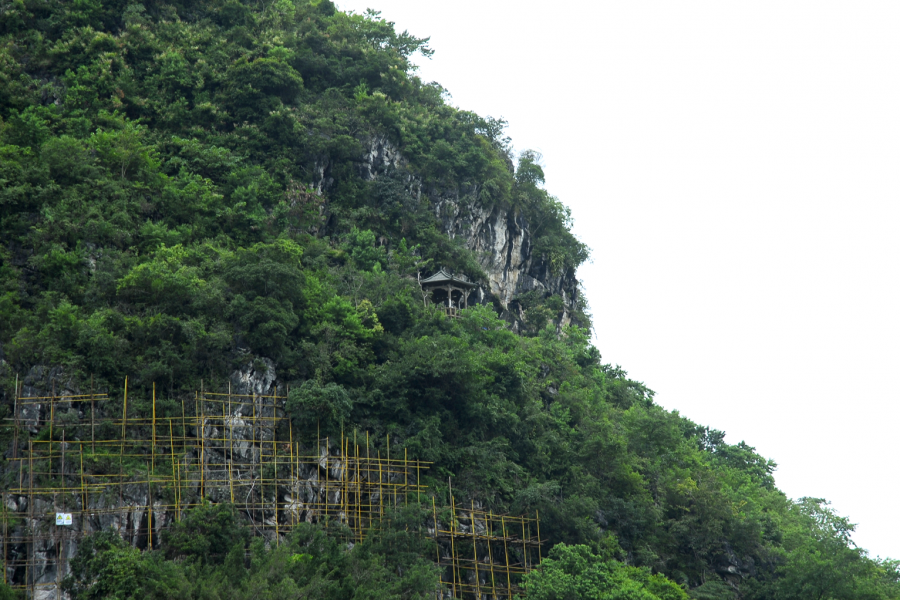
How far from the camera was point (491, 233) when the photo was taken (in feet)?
135

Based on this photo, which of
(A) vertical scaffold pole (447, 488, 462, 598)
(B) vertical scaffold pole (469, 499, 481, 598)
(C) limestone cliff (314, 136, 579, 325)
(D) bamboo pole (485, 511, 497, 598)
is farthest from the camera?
(C) limestone cliff (314, 136, 579, 325)

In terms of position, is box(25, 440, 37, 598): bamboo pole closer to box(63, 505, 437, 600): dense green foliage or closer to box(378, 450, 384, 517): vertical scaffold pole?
box(63, 505, 437, 600): dense green foliage

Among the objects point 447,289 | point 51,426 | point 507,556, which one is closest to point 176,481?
point 51,426

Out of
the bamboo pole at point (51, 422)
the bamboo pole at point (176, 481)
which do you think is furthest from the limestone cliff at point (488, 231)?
the bamboo pole at point (176, 481)

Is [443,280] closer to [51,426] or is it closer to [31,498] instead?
[51,426]

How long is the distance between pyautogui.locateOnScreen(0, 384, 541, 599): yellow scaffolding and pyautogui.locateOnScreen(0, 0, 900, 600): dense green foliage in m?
0.85

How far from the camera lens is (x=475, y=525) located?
1040 inches

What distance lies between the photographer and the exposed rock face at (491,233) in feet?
128

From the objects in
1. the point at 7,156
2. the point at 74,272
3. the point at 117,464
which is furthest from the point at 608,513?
the point at 7,156

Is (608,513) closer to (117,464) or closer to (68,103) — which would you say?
(117,464)

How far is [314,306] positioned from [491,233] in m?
14.7

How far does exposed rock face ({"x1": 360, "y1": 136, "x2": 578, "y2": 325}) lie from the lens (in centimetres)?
3888

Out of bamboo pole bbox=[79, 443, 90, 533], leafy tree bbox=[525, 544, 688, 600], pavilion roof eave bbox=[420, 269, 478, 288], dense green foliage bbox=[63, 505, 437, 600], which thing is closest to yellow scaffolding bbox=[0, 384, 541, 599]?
bamboo pole bbox=[79, 443, 90, 533]

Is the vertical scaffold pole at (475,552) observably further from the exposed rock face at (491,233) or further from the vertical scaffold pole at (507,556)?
the exposed rock face at (491,233)
